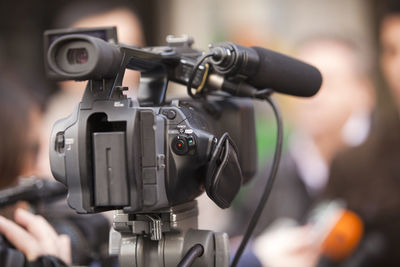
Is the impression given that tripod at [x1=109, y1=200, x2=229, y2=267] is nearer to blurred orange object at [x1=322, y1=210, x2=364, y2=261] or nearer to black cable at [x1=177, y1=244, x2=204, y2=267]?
black cable at [x1=177, y1=244, x2=204, y2=267]

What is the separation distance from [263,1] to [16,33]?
3.79 ft

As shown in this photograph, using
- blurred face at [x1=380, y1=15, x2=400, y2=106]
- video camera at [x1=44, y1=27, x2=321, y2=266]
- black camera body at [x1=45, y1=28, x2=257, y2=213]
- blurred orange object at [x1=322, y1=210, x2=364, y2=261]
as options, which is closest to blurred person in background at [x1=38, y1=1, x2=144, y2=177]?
blurred face at [x1=380, y1=15, x2=400, y2=106]

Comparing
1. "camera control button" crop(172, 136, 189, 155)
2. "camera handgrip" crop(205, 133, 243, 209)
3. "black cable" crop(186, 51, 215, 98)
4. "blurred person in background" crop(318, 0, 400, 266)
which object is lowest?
"blurred person in background" crop(318, 0, 400, 266)

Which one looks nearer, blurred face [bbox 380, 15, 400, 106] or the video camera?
the video camera

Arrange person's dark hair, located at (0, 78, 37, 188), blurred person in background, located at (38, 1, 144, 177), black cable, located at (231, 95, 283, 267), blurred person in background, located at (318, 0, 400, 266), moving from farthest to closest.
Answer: blurred person in background, located at (38, 1, 144, 177)
blurred person in background, located at (318, 0, 400, 266)
person's dark hair, located at (0, 78, 37, 188)
black cable, located at (231, 95, 283, 267)

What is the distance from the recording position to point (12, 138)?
1.53 metres

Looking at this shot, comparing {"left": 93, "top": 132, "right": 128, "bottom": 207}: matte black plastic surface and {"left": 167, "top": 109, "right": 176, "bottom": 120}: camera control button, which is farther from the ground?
{"left": 167, "top": 109, "right": 176, "bottom": 120}: camera control button

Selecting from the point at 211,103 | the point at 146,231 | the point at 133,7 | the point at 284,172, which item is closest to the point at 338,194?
the point at 284,172

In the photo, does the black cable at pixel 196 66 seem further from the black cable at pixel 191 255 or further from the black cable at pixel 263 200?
the black cable at pixel 191 255

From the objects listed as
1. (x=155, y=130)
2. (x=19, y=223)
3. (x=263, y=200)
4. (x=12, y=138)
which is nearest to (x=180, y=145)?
(x=155, y=130)

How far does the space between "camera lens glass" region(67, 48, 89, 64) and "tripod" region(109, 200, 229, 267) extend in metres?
0.27

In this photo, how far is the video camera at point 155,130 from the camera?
2.43 feet

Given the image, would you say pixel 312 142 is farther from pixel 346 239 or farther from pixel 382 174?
pixel 346 239

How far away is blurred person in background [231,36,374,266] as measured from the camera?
2.26 m
